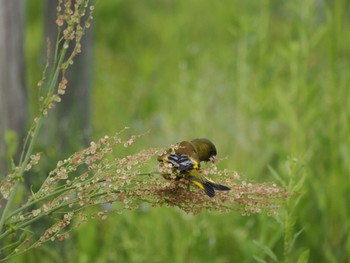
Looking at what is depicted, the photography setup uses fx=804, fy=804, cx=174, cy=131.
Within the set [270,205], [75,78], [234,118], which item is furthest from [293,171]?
[234,118]

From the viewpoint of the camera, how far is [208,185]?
172 cm

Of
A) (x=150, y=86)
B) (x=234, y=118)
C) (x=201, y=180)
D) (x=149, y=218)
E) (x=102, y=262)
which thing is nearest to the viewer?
(x=201, y=180)

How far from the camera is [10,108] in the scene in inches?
157

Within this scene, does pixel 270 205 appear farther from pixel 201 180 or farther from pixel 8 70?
pixel 8 70

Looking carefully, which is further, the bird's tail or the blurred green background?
the blurred green background

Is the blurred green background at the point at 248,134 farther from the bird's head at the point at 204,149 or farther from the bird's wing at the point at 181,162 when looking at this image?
the bird's wing at the point at 181,162

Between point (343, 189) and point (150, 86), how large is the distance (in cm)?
300

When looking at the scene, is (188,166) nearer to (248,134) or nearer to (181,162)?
(181,162)

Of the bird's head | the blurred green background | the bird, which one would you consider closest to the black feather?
the bird

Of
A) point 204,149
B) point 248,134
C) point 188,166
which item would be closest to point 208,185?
point 188,166

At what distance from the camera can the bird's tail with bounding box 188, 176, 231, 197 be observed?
1704 millimetres

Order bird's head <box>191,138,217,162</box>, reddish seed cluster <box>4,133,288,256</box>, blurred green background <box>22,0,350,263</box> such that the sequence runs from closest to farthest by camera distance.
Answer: reddish seed cluster <box>4,133,288,256</box>
bird's head <box>191,138,217,162</box>
blurred green background <box>22,0,350,263</box>

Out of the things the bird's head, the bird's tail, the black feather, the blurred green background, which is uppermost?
the blurred green background

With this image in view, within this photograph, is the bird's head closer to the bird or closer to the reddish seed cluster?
the bird
